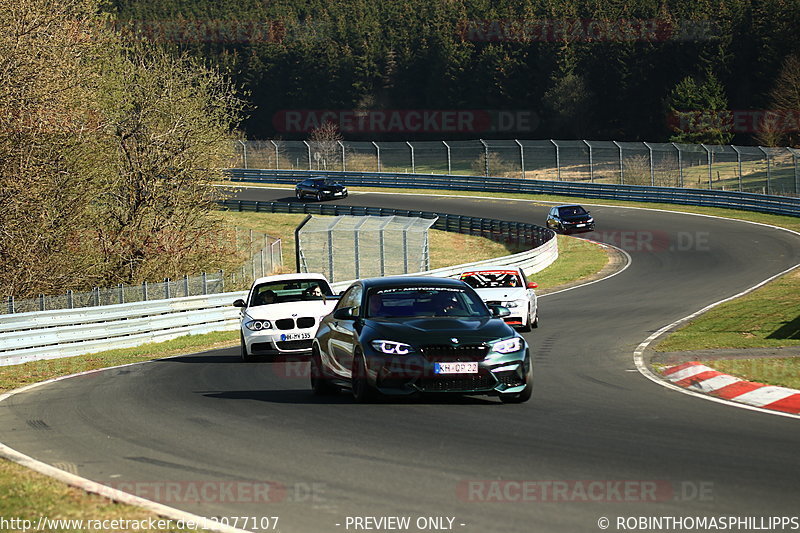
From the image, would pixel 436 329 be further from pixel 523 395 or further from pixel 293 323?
pixel 293 323

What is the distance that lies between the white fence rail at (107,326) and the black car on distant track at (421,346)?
399 inches

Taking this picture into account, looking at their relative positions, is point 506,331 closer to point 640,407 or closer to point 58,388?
point 640,407

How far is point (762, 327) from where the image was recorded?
20500 millimetres

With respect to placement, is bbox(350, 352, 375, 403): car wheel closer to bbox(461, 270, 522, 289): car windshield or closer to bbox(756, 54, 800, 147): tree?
bbox(461, 270, 522, 289): car windshield

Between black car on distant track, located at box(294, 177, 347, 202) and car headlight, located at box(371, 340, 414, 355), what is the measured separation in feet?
194

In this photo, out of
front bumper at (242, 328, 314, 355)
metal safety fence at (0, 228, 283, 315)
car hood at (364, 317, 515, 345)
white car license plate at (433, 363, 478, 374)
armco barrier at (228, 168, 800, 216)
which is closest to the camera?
white car license plate at (433, 363, 478, 374)

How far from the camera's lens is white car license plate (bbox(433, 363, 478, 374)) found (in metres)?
11.5

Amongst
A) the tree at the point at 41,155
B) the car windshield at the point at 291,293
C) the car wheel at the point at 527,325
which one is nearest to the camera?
the car windshield at the point at 291,293

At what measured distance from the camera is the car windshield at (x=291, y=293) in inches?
761

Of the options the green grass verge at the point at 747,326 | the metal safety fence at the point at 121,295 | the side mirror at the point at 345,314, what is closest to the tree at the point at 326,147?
the metal safety fence at the point at 121,295

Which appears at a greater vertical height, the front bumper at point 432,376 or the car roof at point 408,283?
the car roof at point 408,283

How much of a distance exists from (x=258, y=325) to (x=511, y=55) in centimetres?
10095

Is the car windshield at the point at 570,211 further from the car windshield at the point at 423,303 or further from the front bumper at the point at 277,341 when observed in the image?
the car windshield at the point at 423,303

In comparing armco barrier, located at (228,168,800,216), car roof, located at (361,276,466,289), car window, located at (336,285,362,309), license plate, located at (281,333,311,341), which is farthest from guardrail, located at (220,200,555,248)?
car roof, located at (361,276,466,289)
